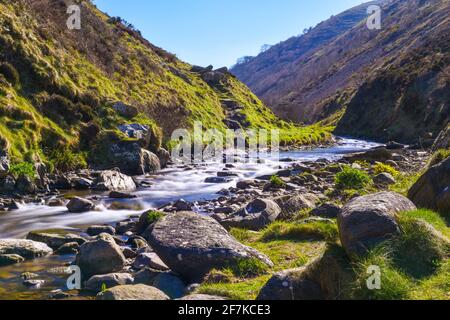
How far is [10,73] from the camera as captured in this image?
104 ft

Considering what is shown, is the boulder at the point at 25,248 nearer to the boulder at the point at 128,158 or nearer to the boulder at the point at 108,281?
the boulder at the point at 108,281

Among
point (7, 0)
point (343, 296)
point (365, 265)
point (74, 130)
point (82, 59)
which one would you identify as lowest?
point (343, 296)

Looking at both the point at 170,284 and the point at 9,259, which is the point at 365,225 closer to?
the point at 170,284

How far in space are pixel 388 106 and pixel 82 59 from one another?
61.3 meters

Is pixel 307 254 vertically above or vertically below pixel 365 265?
below

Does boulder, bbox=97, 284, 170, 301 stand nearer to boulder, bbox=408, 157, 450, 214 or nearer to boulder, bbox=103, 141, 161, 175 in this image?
boulder, bbox=408, 157, 450, 214

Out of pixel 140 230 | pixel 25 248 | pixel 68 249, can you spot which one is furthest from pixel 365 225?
pixel 140 230

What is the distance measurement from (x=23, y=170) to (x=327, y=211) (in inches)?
682

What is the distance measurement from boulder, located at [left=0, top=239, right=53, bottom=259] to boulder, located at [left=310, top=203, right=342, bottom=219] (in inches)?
341

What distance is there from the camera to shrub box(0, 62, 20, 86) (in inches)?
1243

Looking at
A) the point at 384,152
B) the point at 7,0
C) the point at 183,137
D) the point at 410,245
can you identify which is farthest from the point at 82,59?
the point at 410,245

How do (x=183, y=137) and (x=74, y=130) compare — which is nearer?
(x=74, y=130)
